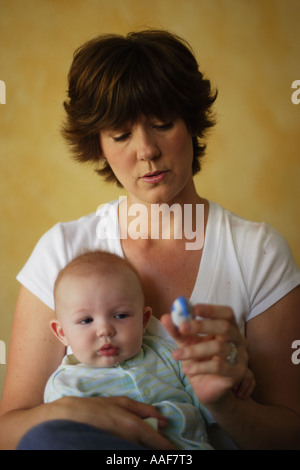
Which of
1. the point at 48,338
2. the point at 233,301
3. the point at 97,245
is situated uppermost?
the point at 97,245

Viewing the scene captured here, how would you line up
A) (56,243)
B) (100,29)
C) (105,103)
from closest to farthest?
(105,103)
(56,243)
(100,29)

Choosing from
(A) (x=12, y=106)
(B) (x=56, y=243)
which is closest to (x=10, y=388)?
(B) (x=56, y=243)

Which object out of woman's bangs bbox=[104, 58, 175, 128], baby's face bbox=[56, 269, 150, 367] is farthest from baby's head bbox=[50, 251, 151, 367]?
woman's bangs bbox=[104, 58, 175, 128]

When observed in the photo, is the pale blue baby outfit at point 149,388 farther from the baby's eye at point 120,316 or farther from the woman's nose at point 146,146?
the woman's nose at point 146,146

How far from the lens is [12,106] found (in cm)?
216

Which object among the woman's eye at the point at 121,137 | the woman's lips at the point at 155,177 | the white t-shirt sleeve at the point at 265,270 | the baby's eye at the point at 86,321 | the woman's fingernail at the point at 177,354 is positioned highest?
the woman's eye at the point at 121,137

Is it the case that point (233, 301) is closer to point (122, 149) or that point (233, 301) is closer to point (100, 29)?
point (122, 149)

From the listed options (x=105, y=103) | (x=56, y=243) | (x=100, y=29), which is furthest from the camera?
(x=100, y=29)

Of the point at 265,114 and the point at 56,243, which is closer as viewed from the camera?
the point at 56,243

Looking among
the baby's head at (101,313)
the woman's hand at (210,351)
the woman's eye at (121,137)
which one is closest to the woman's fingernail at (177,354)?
the woman's hand at (210,351)

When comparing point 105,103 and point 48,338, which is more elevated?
point 105,103

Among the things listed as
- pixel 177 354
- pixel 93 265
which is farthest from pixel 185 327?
pixel 93 265

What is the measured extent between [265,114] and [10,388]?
53.7 inches

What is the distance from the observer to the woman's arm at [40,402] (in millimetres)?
1172
